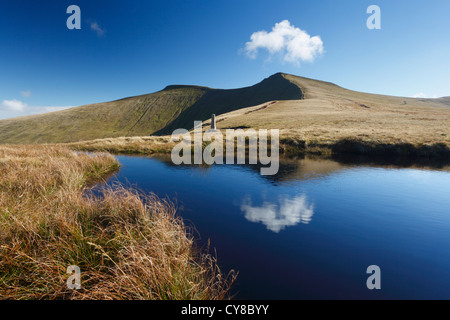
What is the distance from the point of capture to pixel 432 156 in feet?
85.8

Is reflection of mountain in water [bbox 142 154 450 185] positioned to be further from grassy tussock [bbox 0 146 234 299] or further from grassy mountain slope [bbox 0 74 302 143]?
grassy mountain slope [bbox 0 74 302 143]

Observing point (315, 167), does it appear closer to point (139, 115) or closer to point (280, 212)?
point (280, 212)

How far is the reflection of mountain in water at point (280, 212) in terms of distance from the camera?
9.48 meters

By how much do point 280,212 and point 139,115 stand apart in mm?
160254

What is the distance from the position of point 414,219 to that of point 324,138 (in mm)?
26717

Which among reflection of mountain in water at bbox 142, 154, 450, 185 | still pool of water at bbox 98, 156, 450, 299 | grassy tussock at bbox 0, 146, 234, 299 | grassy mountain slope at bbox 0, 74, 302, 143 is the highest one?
grassy mountain slope at bbox 0, 74, 302, 143

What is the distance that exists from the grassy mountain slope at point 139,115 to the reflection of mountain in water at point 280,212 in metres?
105

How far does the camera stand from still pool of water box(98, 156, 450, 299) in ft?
18.6

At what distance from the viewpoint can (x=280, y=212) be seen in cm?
1075

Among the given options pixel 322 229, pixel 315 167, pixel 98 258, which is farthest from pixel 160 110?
pixel 98 258

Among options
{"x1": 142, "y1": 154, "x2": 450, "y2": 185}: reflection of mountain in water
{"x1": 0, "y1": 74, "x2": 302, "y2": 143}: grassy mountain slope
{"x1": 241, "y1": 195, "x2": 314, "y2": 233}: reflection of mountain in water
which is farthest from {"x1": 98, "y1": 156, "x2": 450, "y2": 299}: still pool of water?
{"x1": 0, "y1": 74, "x2": 302, "y2": 143}: grassy mountain slope

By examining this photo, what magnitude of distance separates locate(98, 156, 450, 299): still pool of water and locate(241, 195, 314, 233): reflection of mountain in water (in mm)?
49

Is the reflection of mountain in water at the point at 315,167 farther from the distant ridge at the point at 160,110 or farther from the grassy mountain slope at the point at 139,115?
the grassy mountain slope at the point at 139,115
